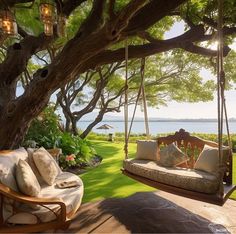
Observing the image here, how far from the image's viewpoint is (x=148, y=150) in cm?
420

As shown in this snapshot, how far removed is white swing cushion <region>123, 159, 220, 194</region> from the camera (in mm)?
2684

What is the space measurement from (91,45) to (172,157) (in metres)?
2.00

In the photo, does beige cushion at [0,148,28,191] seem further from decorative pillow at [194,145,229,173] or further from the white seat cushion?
decorative pillow at [194,145,229,173]

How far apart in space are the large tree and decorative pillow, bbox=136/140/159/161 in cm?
147

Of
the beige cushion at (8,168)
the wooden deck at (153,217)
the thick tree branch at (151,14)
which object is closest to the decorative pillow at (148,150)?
the wooden deck at (153,217)

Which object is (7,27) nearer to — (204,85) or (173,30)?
(173,30)

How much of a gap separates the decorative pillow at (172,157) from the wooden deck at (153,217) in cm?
53

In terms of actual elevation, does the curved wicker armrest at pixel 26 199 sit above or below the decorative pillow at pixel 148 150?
below

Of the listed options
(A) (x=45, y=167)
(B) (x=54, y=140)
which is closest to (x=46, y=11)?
(A) (x=45, y=167)

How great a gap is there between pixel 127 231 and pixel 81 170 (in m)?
3.11

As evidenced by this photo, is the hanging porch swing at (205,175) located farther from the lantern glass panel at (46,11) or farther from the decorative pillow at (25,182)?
the lantern glass panel at (46,11)

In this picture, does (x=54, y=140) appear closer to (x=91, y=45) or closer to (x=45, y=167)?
(x=45, y=167)

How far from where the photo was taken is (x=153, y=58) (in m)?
9.76

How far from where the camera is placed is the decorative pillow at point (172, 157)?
3756 millimetres
